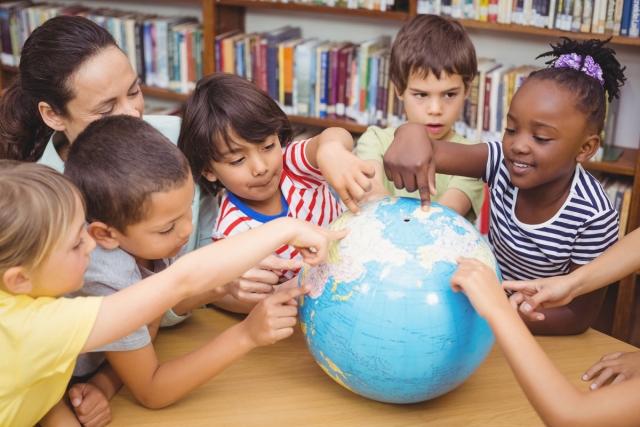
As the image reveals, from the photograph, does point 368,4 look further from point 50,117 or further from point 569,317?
point 569,317

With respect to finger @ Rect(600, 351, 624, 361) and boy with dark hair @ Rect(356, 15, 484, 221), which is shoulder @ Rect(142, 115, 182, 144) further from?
finger @ Rect(600, 351, 624, 361)

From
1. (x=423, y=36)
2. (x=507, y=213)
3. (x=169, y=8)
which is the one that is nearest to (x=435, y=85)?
(x=423, y=36)

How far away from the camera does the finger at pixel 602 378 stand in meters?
1.78

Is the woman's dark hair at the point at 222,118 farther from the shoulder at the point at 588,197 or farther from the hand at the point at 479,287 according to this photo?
the shoulder at the point at 588,197

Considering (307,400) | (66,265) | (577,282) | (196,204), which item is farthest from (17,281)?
(577,282)

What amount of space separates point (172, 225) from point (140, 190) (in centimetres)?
12

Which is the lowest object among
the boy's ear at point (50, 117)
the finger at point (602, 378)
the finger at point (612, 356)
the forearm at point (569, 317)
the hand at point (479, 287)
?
the finger at point (602, 378)

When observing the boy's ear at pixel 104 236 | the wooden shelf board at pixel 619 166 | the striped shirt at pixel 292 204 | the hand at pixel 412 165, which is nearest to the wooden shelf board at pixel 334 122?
the wooden shelf board at pixel 619 166

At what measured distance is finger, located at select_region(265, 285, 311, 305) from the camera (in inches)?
64.6

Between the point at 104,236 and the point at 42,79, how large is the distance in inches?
29.3

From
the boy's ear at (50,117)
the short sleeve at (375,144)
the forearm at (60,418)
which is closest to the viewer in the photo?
the forearm at (60,418)

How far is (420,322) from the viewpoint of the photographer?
1.49 m

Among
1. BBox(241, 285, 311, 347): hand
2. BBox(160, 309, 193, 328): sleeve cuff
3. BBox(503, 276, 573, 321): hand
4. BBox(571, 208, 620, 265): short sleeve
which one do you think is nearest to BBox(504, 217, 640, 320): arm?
BBox(503, 276, 573, 321): hand

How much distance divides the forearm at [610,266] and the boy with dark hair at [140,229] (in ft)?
2.58
